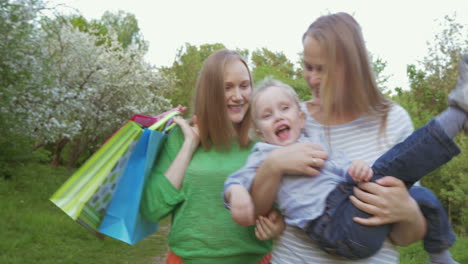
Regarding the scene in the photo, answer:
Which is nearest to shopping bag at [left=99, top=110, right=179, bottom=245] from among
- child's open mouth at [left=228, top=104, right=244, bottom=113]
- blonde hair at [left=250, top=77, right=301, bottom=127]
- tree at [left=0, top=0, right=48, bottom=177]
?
child's open mouth at [left=228, top=104, right=244, bottom=113]

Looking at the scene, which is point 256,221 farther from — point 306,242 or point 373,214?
point 373,214

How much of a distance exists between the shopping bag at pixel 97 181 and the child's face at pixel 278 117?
2.37 ft

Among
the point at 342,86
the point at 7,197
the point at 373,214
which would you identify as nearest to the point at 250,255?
the point at 373,214

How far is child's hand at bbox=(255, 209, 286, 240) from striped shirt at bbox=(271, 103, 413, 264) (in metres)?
0.05

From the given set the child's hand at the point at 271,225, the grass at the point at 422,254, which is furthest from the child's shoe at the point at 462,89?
the grass at the point at 422,254

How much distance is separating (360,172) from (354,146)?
237 millimetres

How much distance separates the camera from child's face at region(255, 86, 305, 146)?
6.44 ft

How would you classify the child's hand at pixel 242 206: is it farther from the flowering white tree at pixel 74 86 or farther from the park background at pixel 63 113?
the flowering white tree at pixel 74 86

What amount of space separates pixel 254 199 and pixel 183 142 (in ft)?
2.48

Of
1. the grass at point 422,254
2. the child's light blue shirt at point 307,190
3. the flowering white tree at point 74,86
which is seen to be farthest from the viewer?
the flowering white tree at point 74,86

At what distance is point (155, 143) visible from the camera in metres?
2.41

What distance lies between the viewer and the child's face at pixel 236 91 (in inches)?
94.3

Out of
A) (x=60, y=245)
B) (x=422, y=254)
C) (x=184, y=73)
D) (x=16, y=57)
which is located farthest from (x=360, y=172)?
(x=184, y=73)

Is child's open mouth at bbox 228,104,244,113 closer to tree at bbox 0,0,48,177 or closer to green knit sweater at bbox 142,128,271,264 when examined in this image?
green knit sweater at bbox 142,128,271,264
